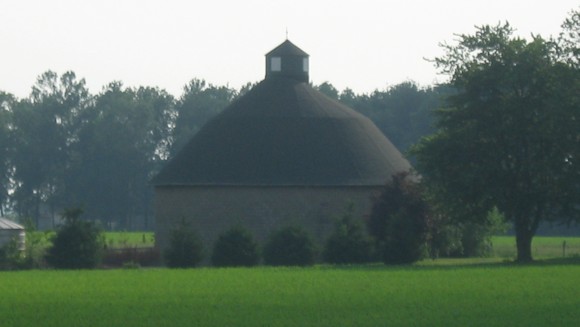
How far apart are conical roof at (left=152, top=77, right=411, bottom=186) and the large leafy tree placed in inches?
525

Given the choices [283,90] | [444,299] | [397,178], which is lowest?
[444,299]

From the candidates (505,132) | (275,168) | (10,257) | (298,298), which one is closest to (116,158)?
(275,168)

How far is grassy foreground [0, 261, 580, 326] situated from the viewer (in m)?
29.7

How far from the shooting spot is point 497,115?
5812cm

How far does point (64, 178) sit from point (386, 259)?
82019mm

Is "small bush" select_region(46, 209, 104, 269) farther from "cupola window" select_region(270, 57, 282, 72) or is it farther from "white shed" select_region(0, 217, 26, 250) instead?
"cupola window" select_region(270, 57, 282, 72)

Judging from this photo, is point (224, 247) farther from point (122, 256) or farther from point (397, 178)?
point (397, 178)

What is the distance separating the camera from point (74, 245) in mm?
57562

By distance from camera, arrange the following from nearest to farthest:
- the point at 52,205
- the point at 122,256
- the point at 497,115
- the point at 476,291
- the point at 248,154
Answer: the point at 476,291 → the point at 497,115 → the point at 122,256 → the point at 248,154 → the point at 52,205

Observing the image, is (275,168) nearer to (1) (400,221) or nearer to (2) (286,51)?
(2) (286,51)

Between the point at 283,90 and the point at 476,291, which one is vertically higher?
the point at 283,90

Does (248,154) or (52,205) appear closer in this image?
(248,154)

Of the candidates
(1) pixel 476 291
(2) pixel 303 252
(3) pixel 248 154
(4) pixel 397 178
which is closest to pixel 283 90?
(3) pixel 248 154

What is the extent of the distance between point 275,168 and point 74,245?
55.7 ft
